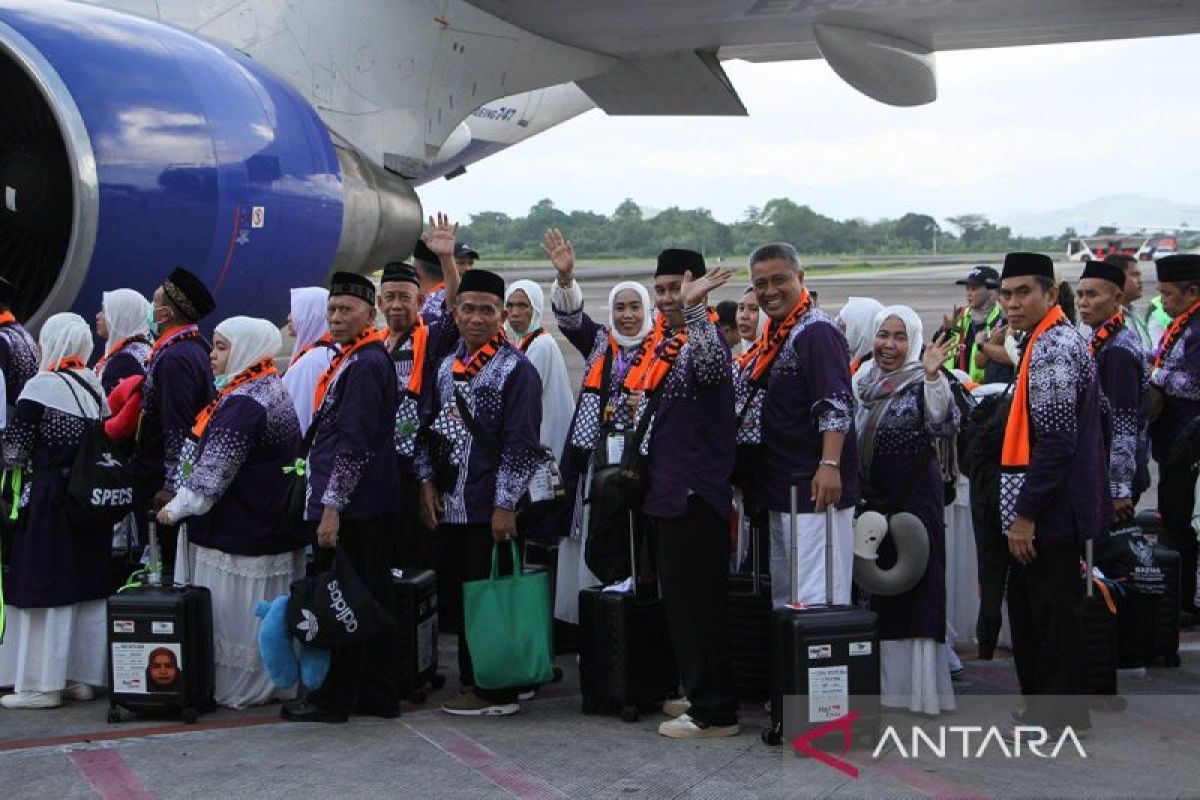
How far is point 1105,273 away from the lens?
5844 millimetres

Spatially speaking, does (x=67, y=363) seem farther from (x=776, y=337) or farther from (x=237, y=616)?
(x=776, y=337)

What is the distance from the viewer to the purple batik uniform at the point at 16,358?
5535 millimetres

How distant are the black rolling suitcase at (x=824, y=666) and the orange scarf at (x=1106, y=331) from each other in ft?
6.28

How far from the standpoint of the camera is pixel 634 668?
4.88 m

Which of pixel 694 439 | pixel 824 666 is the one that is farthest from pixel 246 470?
pixel 824 666

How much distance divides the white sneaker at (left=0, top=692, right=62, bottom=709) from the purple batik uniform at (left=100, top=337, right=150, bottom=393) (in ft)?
4.28

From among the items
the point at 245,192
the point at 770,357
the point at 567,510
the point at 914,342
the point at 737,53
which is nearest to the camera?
the point at 770,357

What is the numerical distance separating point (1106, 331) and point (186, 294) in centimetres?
366

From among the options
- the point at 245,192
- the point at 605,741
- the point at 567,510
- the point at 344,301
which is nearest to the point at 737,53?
the point at 245,192

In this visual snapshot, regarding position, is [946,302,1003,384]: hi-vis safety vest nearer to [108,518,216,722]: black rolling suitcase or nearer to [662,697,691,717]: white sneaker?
[662,697,691,717]: white sneaker

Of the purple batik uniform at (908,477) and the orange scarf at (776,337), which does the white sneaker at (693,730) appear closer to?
the purple batik uniform at (908,477)

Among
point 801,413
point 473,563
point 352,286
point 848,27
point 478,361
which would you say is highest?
point 848,27

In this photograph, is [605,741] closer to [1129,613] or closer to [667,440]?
[667,440]

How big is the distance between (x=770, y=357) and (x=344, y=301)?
4.92 ft
